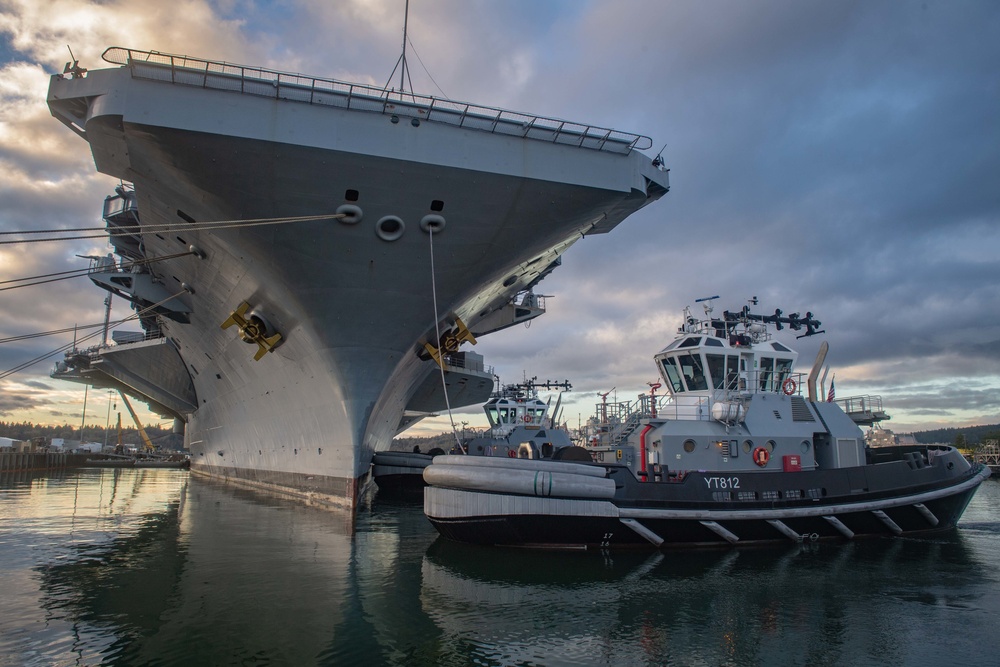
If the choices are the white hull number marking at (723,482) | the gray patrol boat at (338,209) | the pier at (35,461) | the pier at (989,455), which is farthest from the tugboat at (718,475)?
the pier at (35,461)

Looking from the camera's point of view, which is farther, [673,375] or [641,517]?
[673,375]

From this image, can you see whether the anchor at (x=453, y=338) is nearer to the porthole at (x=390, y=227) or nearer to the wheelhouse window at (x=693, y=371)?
the porthole at (x=390, y=227)

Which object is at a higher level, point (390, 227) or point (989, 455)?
point (390, 227)

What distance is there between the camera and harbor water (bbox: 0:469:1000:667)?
228 inches

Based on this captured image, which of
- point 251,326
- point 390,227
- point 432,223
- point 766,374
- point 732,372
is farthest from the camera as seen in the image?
point 766,374

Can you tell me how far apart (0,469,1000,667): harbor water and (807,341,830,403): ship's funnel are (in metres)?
3.47

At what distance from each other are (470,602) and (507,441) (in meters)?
17.9

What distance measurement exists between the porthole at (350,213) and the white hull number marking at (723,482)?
25.6 feet

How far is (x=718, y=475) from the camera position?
11141mm

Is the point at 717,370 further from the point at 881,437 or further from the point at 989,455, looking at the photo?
the point at 989,455

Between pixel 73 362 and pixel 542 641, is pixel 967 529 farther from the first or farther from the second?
pixel 73 362

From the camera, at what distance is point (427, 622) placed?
6691 millimetres

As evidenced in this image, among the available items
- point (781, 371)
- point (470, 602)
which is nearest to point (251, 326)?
point (470, 602)

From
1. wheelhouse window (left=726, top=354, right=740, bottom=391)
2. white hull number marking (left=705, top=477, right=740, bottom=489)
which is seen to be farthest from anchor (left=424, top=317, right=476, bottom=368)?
white hull number marking (left=705, top=477, right=740, bottom=489)
